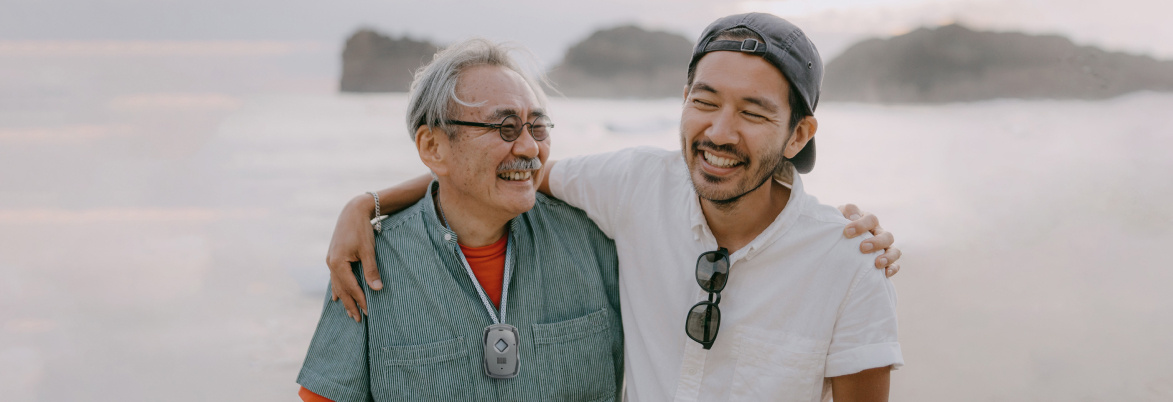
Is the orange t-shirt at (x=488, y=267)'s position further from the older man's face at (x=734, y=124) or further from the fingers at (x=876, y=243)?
the fingers at (x=876, y=243)

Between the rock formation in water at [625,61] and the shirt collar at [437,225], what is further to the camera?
the rock formation in water at [625,61]

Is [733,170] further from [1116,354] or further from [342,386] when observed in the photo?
[1116,354]

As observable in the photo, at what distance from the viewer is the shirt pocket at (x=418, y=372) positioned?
173 cm

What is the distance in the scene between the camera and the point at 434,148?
1.87 meters

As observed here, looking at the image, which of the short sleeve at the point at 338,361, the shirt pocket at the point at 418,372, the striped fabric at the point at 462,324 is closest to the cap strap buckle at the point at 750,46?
the striped fabric at the point at 462,324

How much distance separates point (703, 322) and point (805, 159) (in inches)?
20.3

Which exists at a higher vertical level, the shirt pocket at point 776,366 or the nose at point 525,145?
the nose at point 525,145

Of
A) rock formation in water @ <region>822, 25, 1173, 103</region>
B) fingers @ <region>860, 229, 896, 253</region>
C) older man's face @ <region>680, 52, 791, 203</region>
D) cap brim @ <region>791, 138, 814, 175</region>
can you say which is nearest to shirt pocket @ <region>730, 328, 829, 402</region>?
fingers @ <region>860, 229, 896, 253</region>

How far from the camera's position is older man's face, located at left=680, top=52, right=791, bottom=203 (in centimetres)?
157

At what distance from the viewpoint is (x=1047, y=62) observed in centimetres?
569

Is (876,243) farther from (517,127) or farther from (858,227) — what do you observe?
(517,127)

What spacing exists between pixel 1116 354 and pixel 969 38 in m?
3.00

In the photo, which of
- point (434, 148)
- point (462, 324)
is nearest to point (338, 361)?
point (462, 324)

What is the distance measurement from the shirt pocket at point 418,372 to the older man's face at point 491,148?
39 cm
